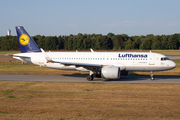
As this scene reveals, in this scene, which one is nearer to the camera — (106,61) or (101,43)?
(106,61)

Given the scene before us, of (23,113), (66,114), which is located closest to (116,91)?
(66,114)

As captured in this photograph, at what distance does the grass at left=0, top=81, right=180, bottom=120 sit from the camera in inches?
491

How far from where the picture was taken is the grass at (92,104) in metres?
12.5

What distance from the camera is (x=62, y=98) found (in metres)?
16.9

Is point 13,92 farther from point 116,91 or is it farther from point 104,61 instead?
point 104,61

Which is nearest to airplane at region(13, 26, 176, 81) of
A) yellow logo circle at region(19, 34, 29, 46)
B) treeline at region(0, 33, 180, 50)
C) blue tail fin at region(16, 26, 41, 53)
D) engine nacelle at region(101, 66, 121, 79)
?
engine nacelle at region(101, 66, 121, 79)

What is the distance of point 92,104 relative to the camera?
15000mm

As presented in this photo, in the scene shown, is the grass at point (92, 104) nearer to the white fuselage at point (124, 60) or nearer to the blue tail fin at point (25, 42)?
the white fuselage at point (124, 60)

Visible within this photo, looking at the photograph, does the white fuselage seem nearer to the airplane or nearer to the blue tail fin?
the airplane

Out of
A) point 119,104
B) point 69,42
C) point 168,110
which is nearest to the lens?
point 168,110

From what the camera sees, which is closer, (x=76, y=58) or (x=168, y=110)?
(x=168, y=110)

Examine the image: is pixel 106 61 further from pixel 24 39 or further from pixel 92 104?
pixel 92 104

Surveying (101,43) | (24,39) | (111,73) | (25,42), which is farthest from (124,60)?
(101,43)

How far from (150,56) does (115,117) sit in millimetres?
16981
